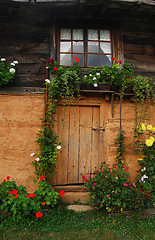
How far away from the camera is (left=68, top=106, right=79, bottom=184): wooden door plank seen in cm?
451

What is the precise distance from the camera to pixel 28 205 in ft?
11.4

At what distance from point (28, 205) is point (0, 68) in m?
2.77

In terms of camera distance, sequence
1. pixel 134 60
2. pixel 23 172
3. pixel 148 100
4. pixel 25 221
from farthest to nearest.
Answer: pixel 134 60, pixel 148 100, pixel 23 172, pixel 25 221

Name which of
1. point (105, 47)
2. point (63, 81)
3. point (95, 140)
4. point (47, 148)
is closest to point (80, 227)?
point (47, 148)

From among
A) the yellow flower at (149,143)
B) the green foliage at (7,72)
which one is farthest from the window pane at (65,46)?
the yellow flower at (149,143)

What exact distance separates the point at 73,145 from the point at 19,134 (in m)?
1.20

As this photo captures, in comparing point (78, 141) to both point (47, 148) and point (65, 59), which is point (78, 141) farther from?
point (65, 59)

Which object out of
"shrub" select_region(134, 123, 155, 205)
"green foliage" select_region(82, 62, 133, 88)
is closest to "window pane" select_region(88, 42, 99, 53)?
"green foliage" select_region(82, 62, 133, 88)

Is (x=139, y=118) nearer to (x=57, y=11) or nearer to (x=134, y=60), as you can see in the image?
(x=134, y=60)

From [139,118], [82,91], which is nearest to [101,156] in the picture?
[139,118]

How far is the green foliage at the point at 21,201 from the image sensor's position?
11.1 ft

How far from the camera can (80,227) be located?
3.40 metres

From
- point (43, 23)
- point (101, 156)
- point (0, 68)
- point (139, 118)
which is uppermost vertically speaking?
point (43, 23)

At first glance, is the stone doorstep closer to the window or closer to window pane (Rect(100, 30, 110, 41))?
the window
